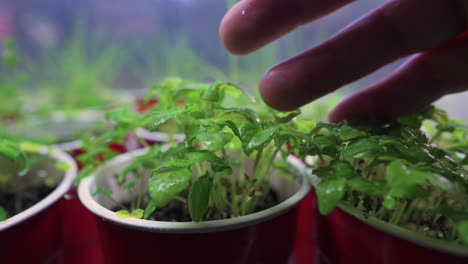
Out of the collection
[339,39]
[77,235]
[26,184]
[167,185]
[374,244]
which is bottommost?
[77,235]

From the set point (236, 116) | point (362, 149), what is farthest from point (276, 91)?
point (362, 149)

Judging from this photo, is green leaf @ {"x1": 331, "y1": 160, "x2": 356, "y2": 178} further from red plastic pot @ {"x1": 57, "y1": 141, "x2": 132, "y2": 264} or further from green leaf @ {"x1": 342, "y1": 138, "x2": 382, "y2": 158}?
red plastic pot @ {"x1": 57, "y1": 141, "x2": 132, "y2": 264}

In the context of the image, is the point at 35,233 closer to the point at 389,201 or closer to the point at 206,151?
the point at 206,151

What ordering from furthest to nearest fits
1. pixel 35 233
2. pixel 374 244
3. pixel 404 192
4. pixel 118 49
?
pixel 118 49, pixel 35 233, pixel 374 244, pixel 404 192

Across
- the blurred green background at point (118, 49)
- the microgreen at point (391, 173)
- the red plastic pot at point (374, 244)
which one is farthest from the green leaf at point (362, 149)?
the blurred green background at point (118, 49)

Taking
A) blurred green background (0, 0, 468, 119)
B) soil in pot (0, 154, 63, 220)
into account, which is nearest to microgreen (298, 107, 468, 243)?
soil in pot (0, 154, 63, 220)

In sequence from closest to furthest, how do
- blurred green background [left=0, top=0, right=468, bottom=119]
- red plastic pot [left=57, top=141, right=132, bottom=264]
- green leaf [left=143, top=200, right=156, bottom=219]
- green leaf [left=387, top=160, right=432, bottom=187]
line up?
green leaf [left=387, top=160, right=432, bottom=187] → green leaf [left=143, top=200, right=156, bottom=219] → red plastic pot [left=57, top=141, right=132, bottom=264] → blurred green background [left=0, top=0, right=468, bottom=119]

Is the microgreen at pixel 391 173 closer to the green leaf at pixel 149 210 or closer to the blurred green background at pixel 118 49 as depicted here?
the green leaf at pixel 149 210
